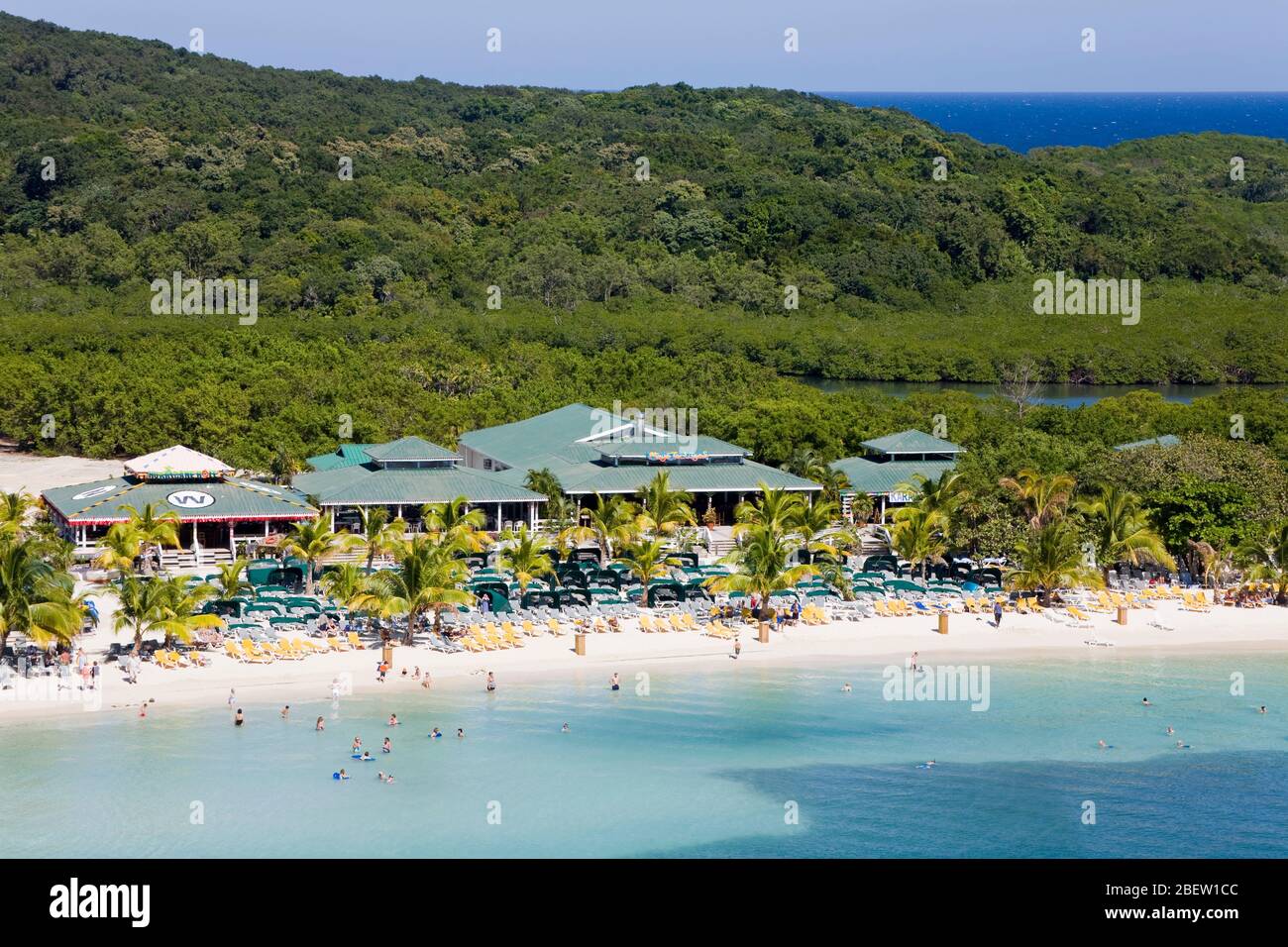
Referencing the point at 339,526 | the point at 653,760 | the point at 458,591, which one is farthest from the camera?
the point at 339,526

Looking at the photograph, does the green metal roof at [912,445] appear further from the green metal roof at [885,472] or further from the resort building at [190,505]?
the resort building at [190,505]

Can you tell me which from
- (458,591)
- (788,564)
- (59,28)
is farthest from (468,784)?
(59,28)

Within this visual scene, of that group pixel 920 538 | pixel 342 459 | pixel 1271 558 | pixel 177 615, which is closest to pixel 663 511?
pixel 920 538

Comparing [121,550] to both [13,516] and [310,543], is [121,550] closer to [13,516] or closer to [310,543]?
[310,543]

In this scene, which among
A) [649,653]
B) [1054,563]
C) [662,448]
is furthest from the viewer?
[662,448]

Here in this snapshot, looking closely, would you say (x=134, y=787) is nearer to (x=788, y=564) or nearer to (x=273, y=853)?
(x=273, y=853)

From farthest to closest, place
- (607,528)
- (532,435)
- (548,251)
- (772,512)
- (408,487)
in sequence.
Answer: (548,251) < (532,435) < (408,487) < (607,528) < (772,512)
